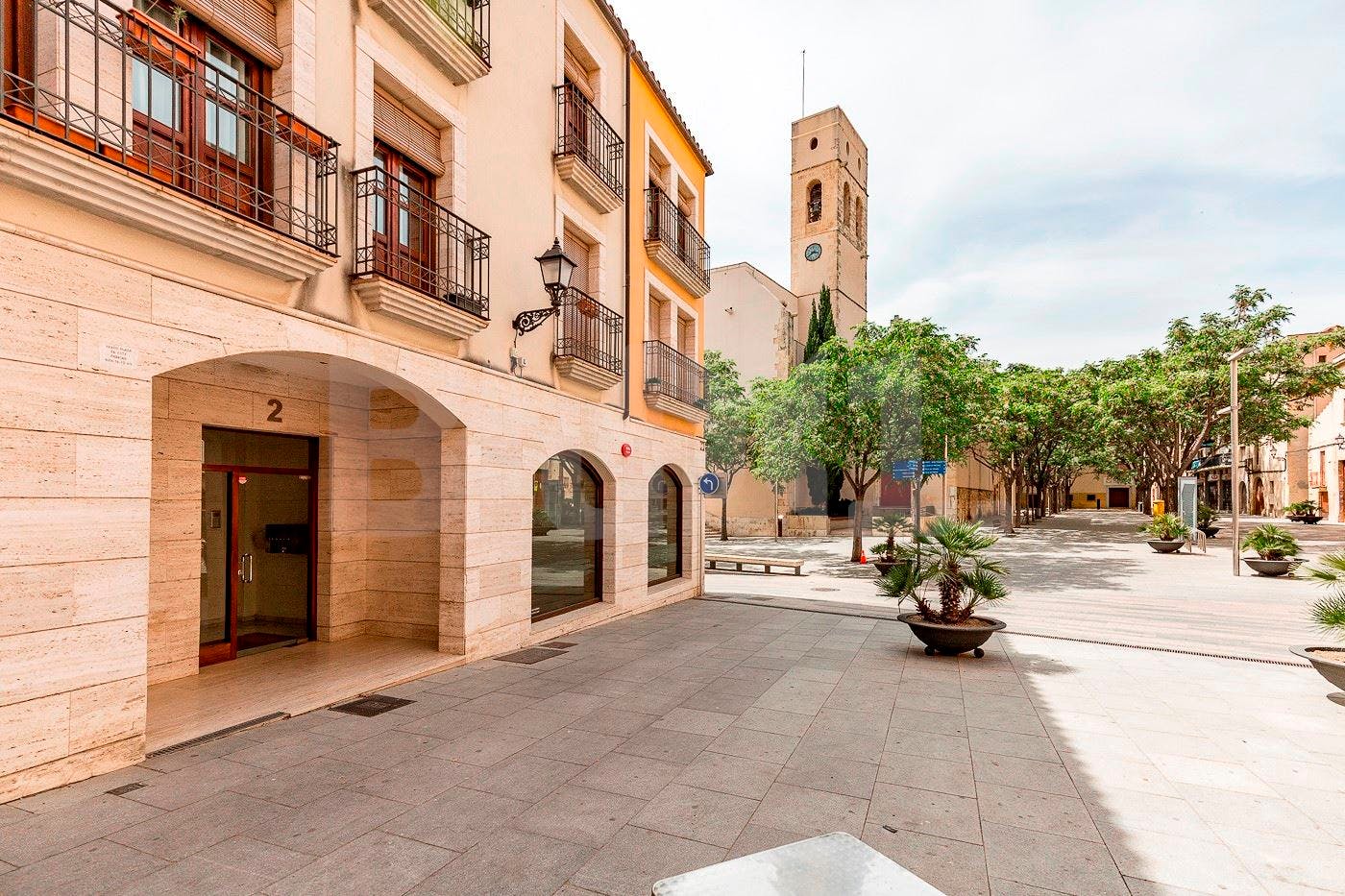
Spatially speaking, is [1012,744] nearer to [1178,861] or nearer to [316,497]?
[1178,861]

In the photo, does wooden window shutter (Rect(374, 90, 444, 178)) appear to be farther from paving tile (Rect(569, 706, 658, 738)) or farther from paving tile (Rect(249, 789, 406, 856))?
paving tile (Rect(249, 789, 406, 856))

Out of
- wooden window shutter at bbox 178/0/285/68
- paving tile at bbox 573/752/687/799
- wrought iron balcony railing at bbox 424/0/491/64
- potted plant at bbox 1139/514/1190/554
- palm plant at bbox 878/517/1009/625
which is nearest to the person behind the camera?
paving tile at bbox 573/752/687/799

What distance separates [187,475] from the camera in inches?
280

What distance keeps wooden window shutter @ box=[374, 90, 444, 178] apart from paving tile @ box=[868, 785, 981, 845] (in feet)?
24.8

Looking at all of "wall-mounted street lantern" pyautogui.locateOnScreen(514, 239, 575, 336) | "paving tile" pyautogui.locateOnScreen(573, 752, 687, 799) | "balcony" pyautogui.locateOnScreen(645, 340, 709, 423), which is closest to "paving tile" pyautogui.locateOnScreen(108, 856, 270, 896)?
"paving tile" pyautogui.locateOnScreen(573, 752, 687, 799)

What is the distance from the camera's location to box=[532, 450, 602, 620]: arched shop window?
10.2 metres

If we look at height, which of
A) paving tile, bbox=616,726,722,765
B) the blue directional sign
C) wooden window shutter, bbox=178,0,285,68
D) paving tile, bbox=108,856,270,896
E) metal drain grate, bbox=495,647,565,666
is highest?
wooden window shutter, bbox=178,0,285,68

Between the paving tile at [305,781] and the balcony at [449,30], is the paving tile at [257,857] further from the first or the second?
the balcony at [449,30]

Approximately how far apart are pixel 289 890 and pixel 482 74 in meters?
8.01

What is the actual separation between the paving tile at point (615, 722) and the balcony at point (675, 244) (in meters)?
9.03

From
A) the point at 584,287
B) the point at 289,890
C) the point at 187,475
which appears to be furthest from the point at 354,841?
the point at 584,287

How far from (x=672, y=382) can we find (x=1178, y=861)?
11120mm

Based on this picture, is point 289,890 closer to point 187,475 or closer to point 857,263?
point 187,475

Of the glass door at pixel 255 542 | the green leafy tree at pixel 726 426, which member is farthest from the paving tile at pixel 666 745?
the green leafy tree at pixel 726 426
